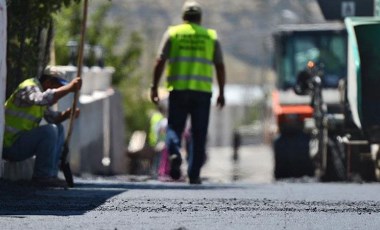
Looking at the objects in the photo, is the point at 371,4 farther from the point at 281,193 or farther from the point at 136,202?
the point at 136,202

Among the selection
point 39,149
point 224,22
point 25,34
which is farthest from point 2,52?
point 224,22

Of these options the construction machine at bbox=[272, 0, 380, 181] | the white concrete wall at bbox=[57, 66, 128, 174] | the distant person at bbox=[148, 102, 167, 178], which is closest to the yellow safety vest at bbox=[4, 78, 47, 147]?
the construction machine at bbox=[272, 0, 380, 181]

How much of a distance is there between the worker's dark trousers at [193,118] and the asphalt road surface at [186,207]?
5.37 feet

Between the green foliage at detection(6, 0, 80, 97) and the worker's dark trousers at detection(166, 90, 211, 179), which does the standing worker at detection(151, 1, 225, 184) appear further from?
the green foliage at detection(6, 0, 80, 97)

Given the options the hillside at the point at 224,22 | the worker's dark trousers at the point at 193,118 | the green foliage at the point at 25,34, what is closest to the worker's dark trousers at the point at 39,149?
the green foliage at the point at 25,34

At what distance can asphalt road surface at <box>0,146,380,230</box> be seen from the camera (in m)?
10.3

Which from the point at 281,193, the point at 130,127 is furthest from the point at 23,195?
the point at 130,127

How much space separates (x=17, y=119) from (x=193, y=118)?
8.90 feet

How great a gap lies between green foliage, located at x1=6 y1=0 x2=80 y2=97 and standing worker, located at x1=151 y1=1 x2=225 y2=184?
125 cm

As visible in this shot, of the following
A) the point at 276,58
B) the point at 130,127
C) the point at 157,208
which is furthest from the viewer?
the point at 130,127

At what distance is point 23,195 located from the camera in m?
13.0

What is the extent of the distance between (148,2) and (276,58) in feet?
231

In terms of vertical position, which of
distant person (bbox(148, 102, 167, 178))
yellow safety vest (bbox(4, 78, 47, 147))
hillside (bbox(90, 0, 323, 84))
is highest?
hillside (bbox(90, 0, 323, 84))

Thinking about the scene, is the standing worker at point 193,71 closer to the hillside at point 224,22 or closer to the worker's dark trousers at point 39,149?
the worker's dark trousers at point 39,149
